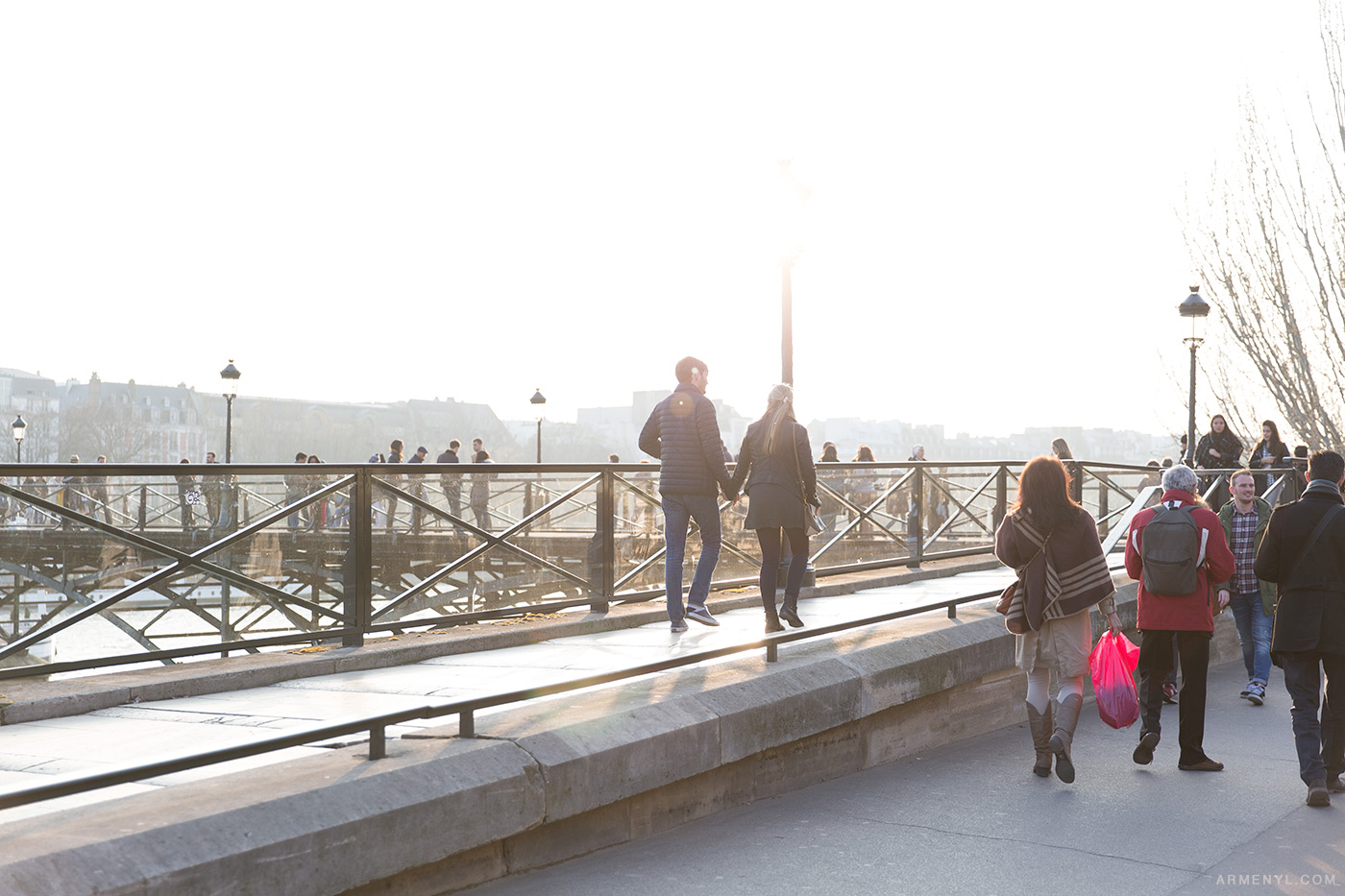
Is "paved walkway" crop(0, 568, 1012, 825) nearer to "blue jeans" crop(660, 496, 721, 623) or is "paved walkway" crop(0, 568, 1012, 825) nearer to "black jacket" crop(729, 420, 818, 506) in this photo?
"blue jeans" crop(660, 496, 721, 623)

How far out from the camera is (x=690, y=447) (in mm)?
8773

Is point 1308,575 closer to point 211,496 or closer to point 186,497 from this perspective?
point 211,496

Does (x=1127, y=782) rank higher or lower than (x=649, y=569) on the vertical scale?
lower

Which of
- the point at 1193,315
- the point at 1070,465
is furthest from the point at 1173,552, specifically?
the point at 1193,315

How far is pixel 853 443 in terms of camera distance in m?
145

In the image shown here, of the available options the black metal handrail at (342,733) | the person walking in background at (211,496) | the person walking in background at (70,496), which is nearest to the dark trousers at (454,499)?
the person walking in background at (211,496)

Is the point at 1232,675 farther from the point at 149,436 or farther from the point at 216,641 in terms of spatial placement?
the point at 149,436

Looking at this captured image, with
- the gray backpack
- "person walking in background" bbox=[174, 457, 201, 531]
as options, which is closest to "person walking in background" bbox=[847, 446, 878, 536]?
the gray backpack

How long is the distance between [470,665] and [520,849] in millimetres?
3230

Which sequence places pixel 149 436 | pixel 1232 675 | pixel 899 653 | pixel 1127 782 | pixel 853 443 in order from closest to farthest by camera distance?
pixel 1127 782, pixel 899 653, pixel 1232 675, pixel 149 436, pixel 853 443

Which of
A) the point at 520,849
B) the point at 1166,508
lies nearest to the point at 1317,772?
the point at 1166,508

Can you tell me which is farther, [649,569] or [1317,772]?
[649,569]

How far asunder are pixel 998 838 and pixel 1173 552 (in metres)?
2.44

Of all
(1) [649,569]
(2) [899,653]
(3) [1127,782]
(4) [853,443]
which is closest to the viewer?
(3) [1127,782]
